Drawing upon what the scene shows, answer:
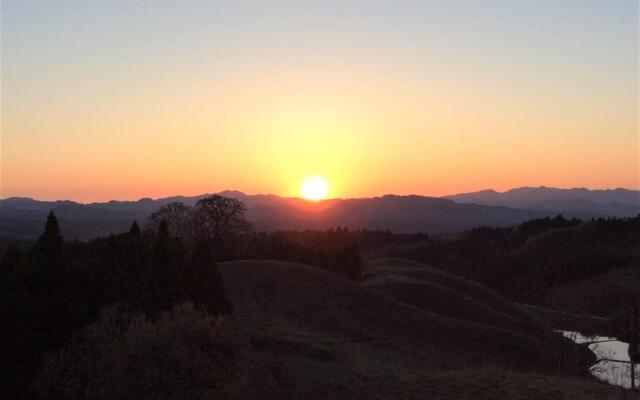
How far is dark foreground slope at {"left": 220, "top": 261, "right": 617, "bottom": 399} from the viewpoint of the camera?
39.0 metres

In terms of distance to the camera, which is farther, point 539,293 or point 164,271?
point 539,293

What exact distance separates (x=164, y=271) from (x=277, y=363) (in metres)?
9.77

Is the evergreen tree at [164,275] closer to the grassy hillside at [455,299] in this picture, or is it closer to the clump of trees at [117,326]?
the clump of trees at [117,326]

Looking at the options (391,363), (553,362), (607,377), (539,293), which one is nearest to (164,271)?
(391,363)

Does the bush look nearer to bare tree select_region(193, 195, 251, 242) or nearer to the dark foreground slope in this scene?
the dark foreground slope

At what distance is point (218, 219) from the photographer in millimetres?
94750

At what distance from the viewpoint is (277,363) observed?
41.6 metres

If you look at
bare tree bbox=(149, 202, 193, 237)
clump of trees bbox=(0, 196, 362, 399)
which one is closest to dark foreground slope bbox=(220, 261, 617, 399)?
A: clump of trees bbox=(0, 196, 362, 399)

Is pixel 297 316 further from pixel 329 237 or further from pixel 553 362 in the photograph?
pixel 329 237

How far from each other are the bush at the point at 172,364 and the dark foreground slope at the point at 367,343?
39.6 feet

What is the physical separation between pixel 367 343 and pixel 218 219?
4354cm

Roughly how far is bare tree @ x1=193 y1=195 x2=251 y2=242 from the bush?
64218 mm

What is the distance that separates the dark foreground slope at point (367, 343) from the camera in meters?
39.0

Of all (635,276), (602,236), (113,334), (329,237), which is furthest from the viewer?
(602,236)
